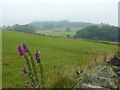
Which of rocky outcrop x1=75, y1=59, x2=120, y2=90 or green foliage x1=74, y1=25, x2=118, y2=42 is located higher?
green foliage x1=74, y1=25, x2=118, y2=42

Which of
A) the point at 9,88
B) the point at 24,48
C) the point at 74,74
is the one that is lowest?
the point at 9,88

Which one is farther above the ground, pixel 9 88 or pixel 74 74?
pixel 74 74

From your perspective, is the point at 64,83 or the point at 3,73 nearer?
the point at 64,83

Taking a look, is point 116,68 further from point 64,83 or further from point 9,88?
point 9,88

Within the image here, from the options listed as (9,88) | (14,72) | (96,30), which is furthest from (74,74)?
(96,30)

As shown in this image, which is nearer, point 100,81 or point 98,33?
point 100,81

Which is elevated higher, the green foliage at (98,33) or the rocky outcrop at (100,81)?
the green foliage at (98,33)

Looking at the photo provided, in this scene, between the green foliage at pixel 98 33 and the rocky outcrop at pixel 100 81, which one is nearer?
the rocky outcrop at pixel 100 81

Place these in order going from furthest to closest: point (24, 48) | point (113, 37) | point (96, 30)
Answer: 1. point (96, 30)
2. point (113, 37)
3. point (24, 48)

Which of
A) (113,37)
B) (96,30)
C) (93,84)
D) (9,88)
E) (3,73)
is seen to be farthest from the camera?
(96,30)

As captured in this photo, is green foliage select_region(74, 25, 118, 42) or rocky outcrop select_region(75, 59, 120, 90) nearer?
rocky outcrop select_region(75, 59, 120, 90)

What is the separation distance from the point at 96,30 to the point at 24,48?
320ft

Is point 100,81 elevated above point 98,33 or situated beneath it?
situated beneath

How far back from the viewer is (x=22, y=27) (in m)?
117
